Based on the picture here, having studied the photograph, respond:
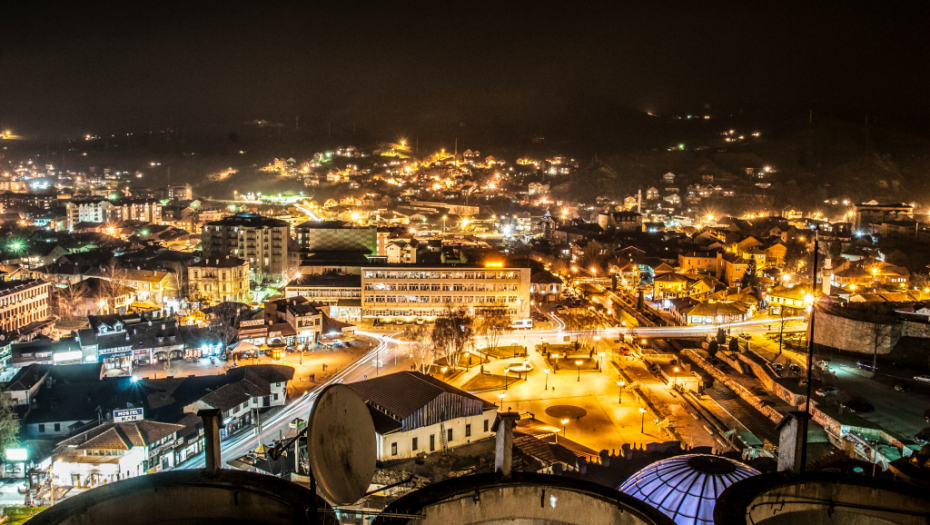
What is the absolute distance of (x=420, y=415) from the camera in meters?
9.73

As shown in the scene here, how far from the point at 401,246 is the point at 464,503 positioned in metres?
22.5

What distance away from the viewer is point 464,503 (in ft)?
10.3

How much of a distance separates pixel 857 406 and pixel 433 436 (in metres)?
8.33

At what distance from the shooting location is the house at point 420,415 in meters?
9.52

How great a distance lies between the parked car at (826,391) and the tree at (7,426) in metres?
15.3

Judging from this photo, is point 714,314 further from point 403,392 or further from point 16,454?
point 16,454

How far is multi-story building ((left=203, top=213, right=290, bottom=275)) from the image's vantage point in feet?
90.5

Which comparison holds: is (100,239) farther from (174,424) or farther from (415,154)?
(415,154)

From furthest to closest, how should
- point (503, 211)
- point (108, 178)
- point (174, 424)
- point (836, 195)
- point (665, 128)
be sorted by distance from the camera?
1. point (665, 128)
2. point (108, 178)
3. point (836, 195)
4. point (503, 211)
5. point (174, 424)

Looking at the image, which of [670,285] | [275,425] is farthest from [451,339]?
[670,285]

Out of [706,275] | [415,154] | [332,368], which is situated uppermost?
[415,154]

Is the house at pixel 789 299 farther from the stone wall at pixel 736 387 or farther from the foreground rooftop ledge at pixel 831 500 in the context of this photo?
the foreground rooftop ledge at pixel 831 500

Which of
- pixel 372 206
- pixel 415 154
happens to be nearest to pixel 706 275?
pixel 372 206

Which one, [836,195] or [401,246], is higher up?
[836,195]
